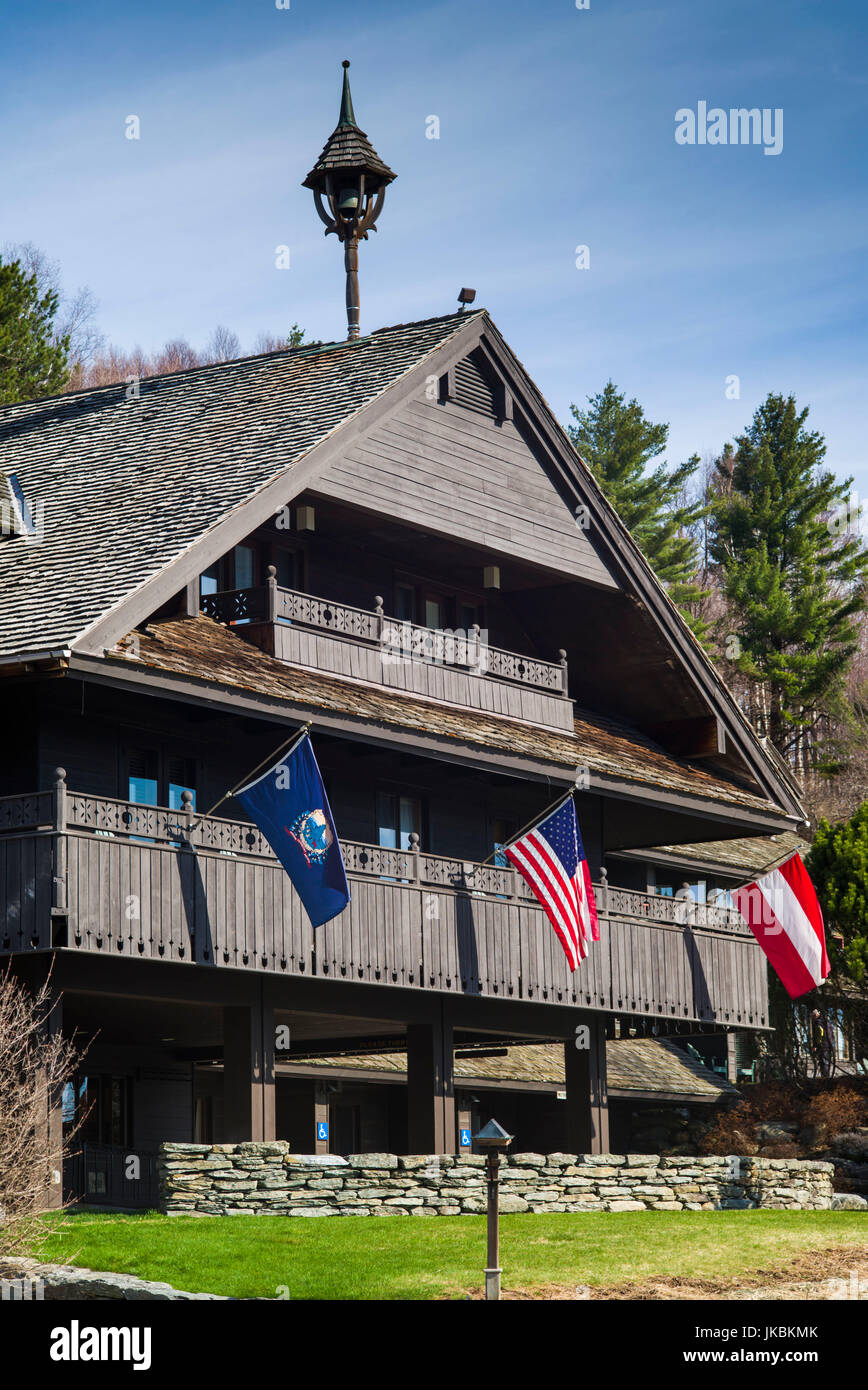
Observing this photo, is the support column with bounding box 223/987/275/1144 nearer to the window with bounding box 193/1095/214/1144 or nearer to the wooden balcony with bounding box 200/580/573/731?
the wooden balcony with bounding box 200/580/573/731

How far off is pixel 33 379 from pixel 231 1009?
937 inches

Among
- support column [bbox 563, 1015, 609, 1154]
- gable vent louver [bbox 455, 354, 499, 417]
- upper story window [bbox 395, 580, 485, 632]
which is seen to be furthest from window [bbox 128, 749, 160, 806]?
support column [bbox 563, 1015, 609, 1154]

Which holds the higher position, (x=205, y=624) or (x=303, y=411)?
(x=303, y=411)

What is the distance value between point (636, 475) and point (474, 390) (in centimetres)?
4305

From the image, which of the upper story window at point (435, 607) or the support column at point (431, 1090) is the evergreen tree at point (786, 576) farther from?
the support column at point (431, 1090)

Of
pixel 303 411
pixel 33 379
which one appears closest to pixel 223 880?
pixel 303 411

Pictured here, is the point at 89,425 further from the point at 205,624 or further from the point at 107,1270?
the point at 107,1270

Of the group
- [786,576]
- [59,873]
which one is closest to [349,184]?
[59,873]

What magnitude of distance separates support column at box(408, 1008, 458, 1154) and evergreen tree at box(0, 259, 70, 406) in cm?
→ 2123

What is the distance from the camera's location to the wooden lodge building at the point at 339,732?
24047 millimetres

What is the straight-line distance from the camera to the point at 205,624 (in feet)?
89.9

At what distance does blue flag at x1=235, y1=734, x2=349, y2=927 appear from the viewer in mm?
23891

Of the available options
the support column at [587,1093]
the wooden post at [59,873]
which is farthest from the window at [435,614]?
the wooden post at [59,873]

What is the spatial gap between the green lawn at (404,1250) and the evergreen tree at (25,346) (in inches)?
1027
